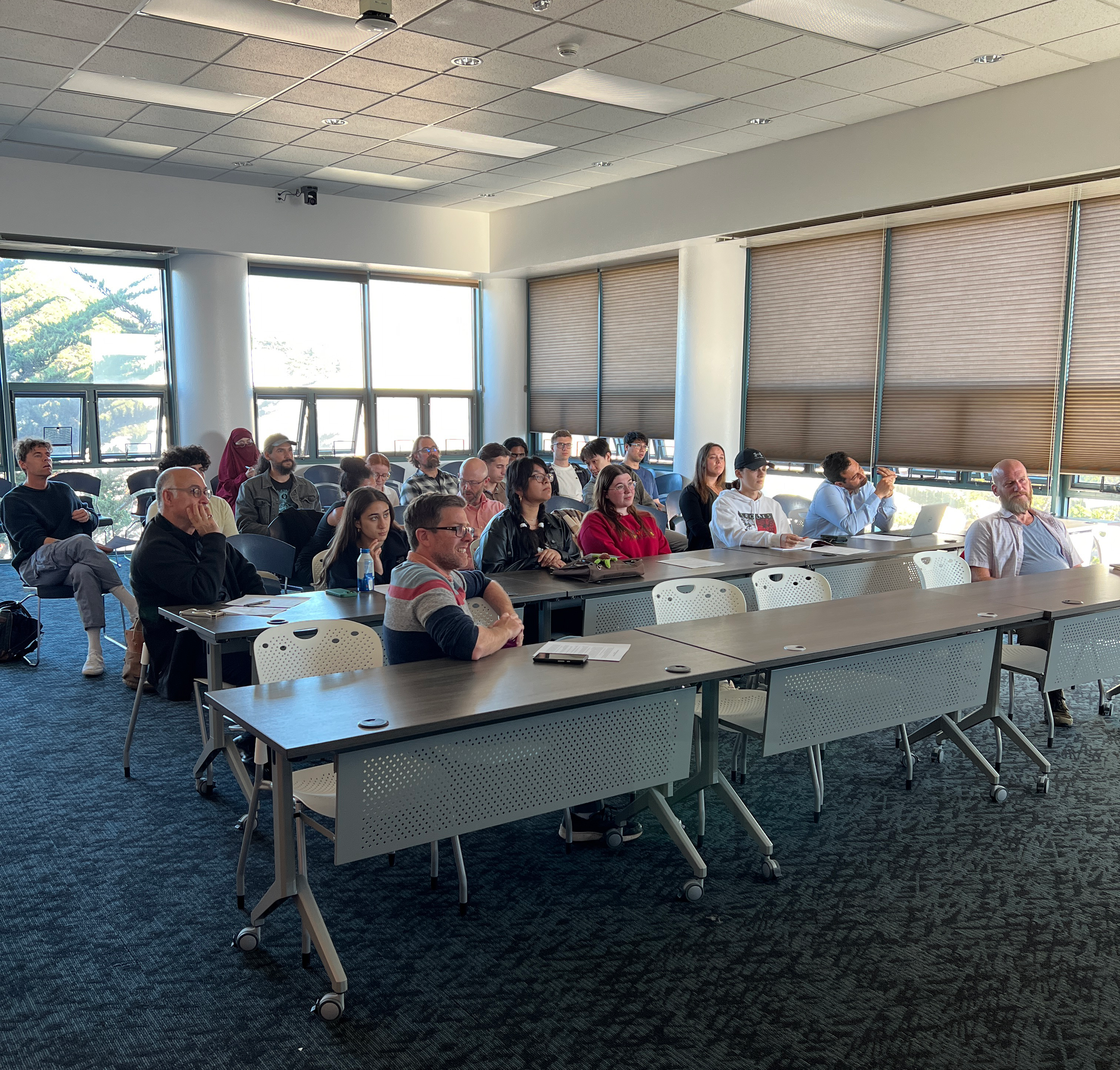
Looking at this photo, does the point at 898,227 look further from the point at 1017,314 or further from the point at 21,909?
the point at 21,909

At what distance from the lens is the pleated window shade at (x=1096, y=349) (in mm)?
6852

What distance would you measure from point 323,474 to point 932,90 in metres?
6.71

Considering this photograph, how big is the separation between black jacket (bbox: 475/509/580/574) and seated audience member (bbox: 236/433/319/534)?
7.66 feet

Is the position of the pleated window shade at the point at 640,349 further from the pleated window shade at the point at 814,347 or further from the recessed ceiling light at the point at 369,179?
the recessed ceiling light at the point at 369,179

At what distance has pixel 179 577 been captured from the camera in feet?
13.9

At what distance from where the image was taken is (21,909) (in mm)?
3125

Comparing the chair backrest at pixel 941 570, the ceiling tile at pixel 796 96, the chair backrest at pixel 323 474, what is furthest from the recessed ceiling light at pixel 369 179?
the chair backrest at pixel 941 570

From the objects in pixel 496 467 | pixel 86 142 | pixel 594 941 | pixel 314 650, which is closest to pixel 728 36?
pixel 496 467

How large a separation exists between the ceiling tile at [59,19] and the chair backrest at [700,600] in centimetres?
449

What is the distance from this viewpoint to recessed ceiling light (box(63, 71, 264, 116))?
6570 millimetres

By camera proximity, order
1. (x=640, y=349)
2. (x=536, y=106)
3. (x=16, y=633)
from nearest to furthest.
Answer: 1. (x=16, y=633)
2. (x=536, y=106)
3. (x=640, y=349)

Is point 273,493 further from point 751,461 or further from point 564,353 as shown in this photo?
point 564,353

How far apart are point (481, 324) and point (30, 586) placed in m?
7.18

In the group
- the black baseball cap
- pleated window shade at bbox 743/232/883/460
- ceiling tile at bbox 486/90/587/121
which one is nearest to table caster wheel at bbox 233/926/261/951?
the black baseball cap
